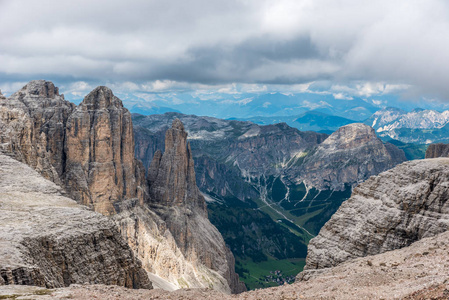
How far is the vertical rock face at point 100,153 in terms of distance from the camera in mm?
126875

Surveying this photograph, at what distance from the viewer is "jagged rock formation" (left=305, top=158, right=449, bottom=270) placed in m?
53.8

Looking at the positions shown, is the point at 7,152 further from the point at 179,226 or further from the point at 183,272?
the point at 179,226

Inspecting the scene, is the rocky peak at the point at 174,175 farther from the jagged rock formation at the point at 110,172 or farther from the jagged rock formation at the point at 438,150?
the jagged rock formation at the point at 438,150

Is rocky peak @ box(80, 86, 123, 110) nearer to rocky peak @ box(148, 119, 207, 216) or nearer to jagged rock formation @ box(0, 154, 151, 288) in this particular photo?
rocky peak @ box(148, 119, 207, 216)

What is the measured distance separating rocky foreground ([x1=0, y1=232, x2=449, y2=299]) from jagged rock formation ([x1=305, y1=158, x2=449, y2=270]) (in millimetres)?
10626

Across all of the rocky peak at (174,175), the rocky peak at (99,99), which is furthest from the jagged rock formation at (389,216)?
the rocky peak at (174,175)

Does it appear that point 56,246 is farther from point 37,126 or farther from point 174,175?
point 174,175

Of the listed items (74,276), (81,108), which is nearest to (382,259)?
(74,276)

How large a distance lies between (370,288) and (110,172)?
117604mm

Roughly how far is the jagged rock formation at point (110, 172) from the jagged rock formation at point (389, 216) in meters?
71.5

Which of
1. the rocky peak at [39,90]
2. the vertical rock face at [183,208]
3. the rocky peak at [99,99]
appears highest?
the rocky peak at [39,90]

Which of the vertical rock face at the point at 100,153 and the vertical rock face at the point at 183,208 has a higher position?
the vertical rock face at the point at 100,153

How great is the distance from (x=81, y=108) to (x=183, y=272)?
7096cm

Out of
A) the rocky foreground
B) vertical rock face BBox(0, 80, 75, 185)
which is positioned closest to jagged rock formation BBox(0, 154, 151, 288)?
the rocky foreground
